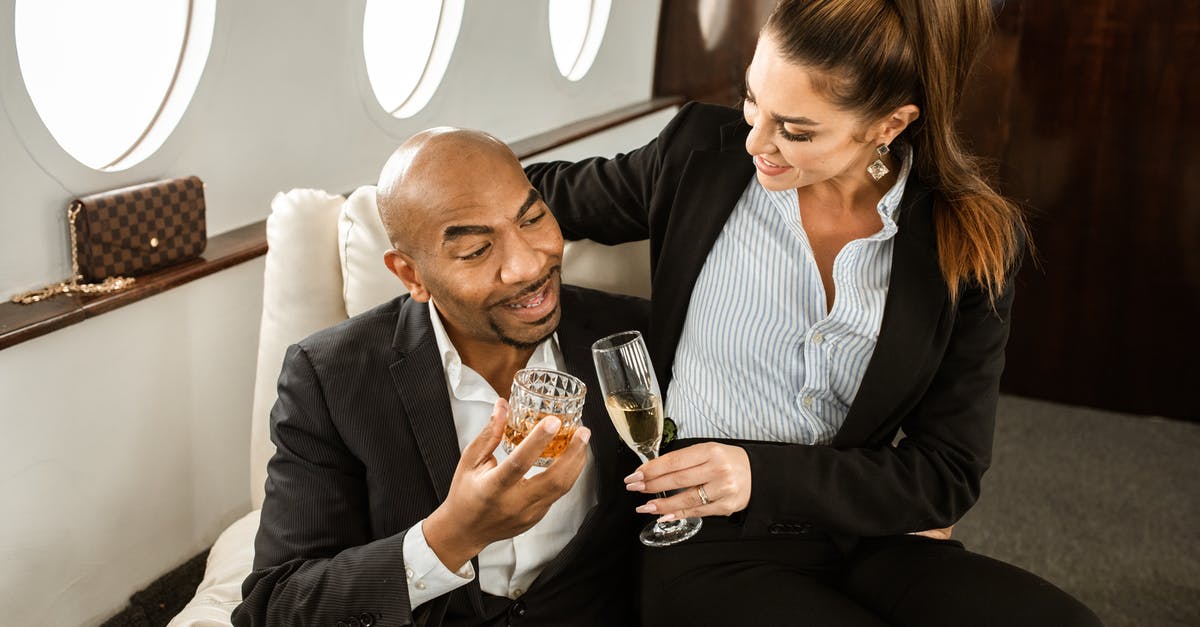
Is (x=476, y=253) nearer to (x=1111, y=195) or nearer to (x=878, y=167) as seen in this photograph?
(x=878, y=167)

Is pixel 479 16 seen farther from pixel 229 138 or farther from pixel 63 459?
pixel 63 459

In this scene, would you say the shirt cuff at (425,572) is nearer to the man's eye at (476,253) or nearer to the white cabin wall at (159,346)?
the man's eye at (476,253)

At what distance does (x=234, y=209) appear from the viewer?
3.30m

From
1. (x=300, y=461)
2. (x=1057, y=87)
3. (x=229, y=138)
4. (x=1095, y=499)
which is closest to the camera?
(x=300, y=461)

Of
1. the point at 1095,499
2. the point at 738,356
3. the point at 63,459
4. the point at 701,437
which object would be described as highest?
the point at 738,356

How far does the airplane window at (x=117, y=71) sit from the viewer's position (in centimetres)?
301

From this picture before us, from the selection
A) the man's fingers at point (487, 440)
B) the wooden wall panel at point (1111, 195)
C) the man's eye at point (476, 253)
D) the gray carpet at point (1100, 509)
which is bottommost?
the gray carpet at point (1100, 509)

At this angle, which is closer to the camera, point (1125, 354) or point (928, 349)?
point (928, 349)

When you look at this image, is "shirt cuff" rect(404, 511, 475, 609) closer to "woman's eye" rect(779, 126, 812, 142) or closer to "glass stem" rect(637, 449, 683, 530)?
"glass stem" rect(637, 449, 683, 530)

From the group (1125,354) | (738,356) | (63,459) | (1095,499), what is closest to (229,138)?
(63,459)

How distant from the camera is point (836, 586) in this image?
2.00 metres

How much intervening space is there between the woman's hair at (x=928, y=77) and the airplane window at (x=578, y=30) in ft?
14.0

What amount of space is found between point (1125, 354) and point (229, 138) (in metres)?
3.83

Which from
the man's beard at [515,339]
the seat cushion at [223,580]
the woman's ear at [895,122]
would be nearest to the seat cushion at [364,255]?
the man's beard at [515,339]
